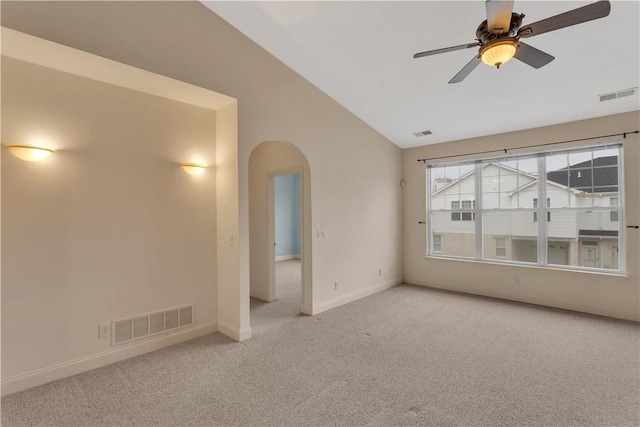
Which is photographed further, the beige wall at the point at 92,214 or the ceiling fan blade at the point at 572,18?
the beige wall at the point at 92,214

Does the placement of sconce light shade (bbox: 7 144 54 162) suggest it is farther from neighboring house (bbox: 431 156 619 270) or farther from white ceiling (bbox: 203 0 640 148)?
neighboring house (bbox: 431 156 619 270)

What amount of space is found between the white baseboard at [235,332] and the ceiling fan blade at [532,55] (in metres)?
3.55

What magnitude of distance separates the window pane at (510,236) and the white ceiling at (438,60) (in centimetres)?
144

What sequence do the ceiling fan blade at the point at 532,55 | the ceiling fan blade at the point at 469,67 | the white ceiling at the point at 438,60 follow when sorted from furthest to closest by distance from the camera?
the white ceiling at the point at 438,60 → the ceiling fan blade at the point at 469,67 → the ceiling fan blade at the point at 532,55

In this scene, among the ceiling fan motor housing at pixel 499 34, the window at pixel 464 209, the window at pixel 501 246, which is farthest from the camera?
the window at pixel 464 209

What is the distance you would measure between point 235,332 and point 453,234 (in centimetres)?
418

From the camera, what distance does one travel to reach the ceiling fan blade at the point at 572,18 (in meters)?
1.68

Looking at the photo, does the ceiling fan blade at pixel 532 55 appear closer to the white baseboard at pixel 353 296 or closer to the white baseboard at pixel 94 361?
the white baseboard at pixel 353 296

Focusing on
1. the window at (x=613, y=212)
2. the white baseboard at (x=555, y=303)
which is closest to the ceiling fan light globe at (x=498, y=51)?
the window at (x=613, y=212)

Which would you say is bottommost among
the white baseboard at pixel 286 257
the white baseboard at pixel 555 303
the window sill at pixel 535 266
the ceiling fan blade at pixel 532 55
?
the white baseboard at pixel 555 303

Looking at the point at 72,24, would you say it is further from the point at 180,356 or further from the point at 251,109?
the point at 180,356

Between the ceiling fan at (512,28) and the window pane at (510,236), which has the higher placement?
the ceiling fan at (512,28)

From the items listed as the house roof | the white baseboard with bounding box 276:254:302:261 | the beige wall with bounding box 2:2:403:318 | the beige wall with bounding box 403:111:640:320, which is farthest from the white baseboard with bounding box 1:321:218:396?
the white baseboard with bounding box 276:254:302:261

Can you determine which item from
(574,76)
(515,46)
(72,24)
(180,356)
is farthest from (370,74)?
(180,356)
